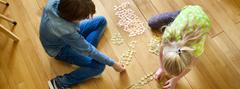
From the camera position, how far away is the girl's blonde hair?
49.2 inches

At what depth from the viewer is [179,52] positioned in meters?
1.24

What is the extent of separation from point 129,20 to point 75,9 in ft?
Answer: 2.10

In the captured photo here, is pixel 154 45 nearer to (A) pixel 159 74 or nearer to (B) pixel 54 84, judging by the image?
(A) pixel 159 74

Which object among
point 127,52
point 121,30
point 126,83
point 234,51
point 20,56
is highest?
point 20,56

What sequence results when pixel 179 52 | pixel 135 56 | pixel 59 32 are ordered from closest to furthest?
pixel 179 52 < pixel 59 32 < pixel 135 56

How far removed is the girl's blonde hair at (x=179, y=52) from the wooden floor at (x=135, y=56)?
0.41 m

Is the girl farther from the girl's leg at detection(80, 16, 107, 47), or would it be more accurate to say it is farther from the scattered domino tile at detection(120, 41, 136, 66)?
the girl's leg at detection(80, 16, 107, 47)

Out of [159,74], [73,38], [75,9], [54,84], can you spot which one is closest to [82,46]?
[73,38]

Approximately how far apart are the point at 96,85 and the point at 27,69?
43 cm

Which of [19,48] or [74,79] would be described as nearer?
[74,79]

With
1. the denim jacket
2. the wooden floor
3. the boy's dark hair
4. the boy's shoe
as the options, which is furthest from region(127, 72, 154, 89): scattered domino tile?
the boy's dark hair

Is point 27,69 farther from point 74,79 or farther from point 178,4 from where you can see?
point 178,4

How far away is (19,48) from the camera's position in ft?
6.16

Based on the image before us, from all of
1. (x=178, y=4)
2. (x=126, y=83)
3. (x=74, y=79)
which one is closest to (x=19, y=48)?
(x=74, y=79)
